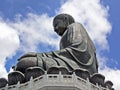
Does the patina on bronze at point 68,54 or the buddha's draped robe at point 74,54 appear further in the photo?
the buddha's draped robe at point 74,54

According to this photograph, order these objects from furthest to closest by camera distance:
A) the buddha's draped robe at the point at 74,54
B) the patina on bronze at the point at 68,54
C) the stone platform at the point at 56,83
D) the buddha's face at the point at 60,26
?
the buddha's face at the point at 60,26
the buddha's draped robe at the point at 74,54
the patina on bronze at the point at 68,54
the stone platform at the point at 56,83

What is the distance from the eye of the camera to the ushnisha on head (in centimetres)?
1726

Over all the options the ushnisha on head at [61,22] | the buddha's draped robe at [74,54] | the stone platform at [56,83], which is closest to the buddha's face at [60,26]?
the ushnisha on head at [61,22]

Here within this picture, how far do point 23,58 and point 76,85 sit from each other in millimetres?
2619

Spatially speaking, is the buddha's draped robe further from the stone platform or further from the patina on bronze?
the stone platform

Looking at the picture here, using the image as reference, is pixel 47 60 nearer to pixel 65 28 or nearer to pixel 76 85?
pixel 76 85

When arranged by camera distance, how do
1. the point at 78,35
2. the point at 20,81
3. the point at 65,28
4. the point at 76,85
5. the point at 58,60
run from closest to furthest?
the point at 76,85 → the point at 20,81 → the point at 58,60 → the point at 78,35 → the point at 65,28

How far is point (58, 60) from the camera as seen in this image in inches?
552

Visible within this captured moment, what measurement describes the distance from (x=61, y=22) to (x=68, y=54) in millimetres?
2986

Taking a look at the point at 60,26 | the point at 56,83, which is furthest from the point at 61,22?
the point at 56,83

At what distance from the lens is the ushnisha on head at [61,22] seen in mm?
17259

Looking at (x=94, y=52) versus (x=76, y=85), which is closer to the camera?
(x=76, y=85)

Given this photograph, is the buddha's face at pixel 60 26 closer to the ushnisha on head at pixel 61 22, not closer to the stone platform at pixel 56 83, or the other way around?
the ushnisha on head at pixel 61 22

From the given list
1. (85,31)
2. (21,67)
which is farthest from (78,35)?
(21,67)
